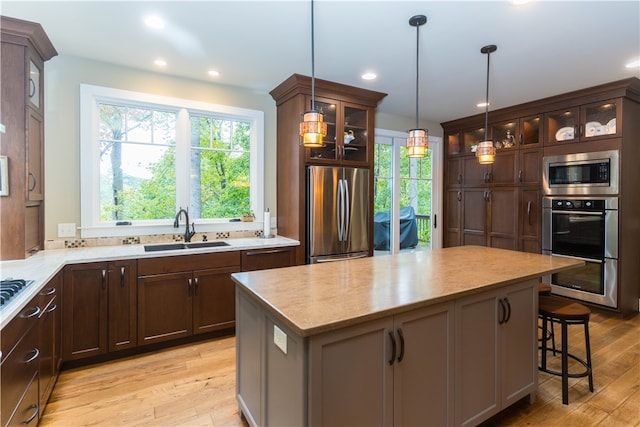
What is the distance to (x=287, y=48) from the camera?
281cm

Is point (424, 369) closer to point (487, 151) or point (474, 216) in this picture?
point (487, 151)

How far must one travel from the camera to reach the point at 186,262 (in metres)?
3.00

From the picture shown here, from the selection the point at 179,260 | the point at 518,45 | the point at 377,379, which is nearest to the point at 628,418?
the point at 377,379

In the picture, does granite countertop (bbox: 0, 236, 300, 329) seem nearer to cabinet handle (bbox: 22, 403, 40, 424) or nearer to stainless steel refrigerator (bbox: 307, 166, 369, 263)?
stainless steel refrigerator (bbox: 307, 166, 369, 263)

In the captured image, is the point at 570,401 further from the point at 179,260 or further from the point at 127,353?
the point at 127,353

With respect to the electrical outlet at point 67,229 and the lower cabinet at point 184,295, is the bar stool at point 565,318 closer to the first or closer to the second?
the lower cabinet at point 184,295

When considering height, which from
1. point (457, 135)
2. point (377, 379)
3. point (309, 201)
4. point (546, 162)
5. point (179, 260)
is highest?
point (457, 135)

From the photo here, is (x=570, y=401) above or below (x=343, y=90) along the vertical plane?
below

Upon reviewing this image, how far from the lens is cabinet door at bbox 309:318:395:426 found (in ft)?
4.25

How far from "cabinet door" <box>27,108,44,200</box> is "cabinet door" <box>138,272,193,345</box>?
3.73 ft

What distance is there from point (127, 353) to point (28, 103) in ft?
7.22

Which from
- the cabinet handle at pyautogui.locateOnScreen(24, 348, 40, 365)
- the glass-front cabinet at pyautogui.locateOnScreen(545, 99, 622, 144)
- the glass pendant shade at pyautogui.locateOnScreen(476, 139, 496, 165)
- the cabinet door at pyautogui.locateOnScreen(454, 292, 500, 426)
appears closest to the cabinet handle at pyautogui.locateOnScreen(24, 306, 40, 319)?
the cabinet handle at pyautogui.locateOnScreen(24, 348, 40, 365)

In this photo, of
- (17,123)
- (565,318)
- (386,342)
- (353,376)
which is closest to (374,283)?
(386,342)

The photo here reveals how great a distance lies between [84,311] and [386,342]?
2512mm
